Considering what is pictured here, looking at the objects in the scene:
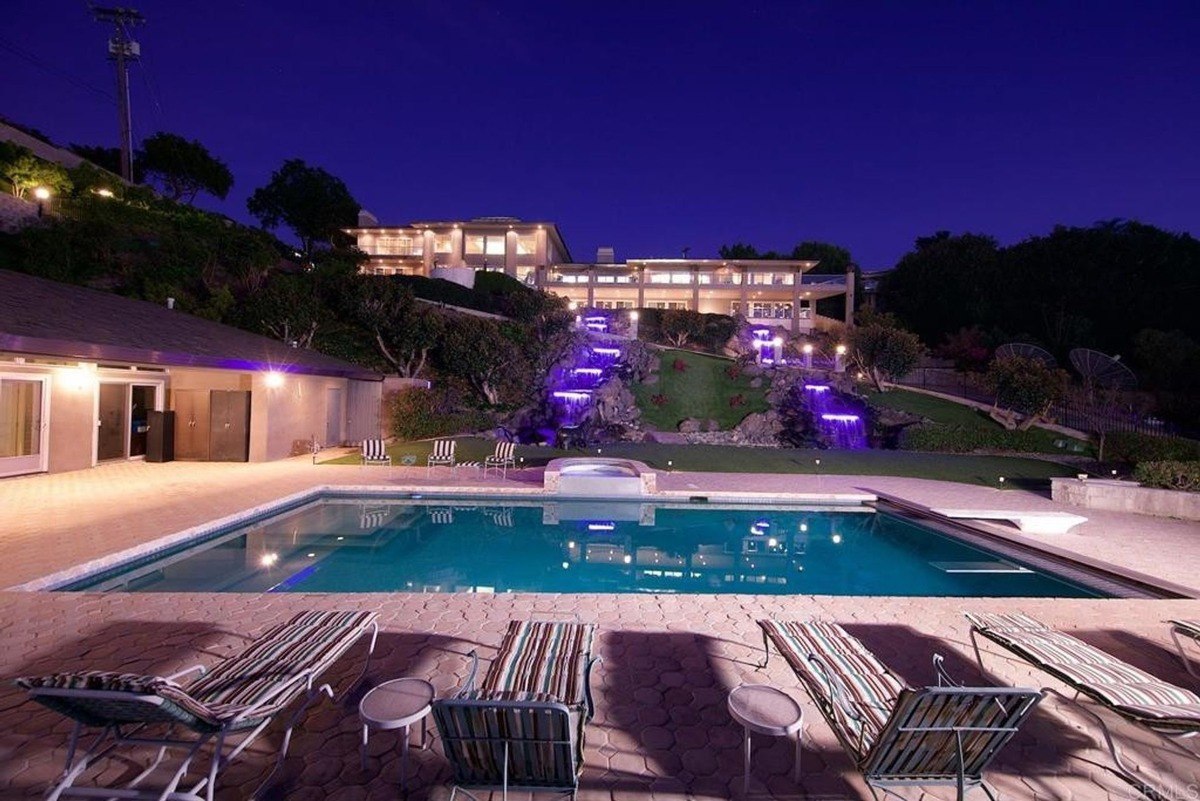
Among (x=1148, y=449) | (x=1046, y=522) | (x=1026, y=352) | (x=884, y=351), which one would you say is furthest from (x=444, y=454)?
(x=1026, y=352)

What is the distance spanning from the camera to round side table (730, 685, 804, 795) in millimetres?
2973

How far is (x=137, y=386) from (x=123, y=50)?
1305 inches

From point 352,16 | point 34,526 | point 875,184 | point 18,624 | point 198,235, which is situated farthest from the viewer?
point 875,184

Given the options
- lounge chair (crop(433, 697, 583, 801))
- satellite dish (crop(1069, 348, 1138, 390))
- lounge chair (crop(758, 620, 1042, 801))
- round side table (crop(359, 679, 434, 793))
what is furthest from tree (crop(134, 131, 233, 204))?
satellite dish (crop(1069, 348, 1138, 390))

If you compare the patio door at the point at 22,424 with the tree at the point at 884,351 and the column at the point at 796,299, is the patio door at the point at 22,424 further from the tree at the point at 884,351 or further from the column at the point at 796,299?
the column at the point at 796,299

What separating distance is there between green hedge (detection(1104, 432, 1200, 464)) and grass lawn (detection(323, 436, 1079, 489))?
1414 millimetres

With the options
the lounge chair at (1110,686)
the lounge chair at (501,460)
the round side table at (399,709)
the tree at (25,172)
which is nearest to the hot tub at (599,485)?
the lounge chair at (501,460)

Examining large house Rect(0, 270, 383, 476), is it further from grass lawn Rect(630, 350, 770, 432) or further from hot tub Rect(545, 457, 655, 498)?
grass lawn Rect(630, 350, 770, 432)

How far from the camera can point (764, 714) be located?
314 cm

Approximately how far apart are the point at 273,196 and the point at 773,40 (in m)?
48.3

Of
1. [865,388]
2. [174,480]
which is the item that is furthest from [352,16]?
[865,388]

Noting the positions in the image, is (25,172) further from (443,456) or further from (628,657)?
(628,657)

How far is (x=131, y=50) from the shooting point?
33.4 metres

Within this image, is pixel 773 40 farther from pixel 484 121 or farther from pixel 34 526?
pixel 34 526
